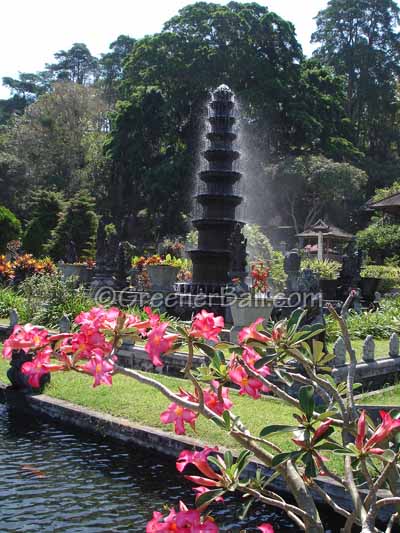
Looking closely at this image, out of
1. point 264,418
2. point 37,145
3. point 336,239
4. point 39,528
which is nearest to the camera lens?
point 39,528

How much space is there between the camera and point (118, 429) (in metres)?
7.93

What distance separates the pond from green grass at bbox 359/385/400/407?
382cm

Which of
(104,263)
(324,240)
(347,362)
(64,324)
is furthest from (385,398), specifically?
(324,240)

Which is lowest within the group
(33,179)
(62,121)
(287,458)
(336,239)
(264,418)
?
(264,418)

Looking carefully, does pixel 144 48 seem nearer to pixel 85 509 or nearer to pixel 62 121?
pixel 62 121

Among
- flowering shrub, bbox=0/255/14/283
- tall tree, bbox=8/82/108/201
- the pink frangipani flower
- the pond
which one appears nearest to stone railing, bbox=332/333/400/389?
the pond

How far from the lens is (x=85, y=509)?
19.5ft

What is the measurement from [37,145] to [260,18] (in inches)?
804

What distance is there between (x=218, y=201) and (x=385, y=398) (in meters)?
11.1

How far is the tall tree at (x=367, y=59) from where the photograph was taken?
56.1m

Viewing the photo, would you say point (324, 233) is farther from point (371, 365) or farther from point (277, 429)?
point (277, 429)

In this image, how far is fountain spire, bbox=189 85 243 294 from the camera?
19.8 metres

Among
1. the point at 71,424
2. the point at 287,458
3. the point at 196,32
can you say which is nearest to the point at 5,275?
the point at 71,424

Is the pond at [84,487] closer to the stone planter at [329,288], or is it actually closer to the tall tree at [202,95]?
the stone planter at [329,288]
